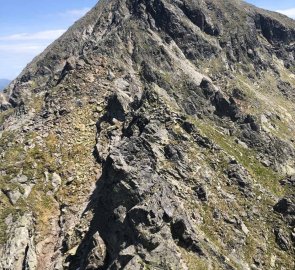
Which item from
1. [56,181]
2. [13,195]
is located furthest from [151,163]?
[13,195]

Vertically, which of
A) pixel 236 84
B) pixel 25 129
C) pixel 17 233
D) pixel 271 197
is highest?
pixel 236 84

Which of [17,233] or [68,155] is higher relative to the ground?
[68,155]

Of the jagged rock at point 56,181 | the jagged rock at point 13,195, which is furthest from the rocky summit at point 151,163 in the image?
the jagged rock at point 56,181

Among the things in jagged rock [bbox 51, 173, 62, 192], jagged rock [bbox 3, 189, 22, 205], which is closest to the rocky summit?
jagged rock [bbox 3, 189, 22, 205]

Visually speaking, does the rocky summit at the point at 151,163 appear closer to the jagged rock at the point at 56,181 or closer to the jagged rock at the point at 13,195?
the jagged rock at the point at 13,195

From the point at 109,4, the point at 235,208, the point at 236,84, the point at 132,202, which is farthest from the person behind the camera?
the point at 109,4

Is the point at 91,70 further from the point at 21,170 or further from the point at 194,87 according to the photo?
the point at 21,170

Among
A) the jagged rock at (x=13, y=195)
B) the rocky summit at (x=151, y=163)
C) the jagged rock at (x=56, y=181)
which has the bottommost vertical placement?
the jagged rock at (x=13, y=195)

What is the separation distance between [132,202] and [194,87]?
51729mm

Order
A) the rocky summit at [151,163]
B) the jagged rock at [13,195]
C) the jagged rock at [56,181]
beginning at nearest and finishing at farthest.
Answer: the rocky summit at [151,163] → the jagged rock at [13,195] → the jagged rock at [56,181]

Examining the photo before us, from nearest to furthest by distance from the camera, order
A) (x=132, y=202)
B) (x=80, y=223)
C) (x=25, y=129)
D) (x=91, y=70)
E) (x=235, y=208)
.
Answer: (x=132, y=202) → (x=235, y=208) → (x=80, y=223) → (x=25, y=129) → (x=91, y=70)

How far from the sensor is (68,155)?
80.1 meters

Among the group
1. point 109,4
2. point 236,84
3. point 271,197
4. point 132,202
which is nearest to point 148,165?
point 132,202

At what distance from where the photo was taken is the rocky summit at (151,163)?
2185 inches
